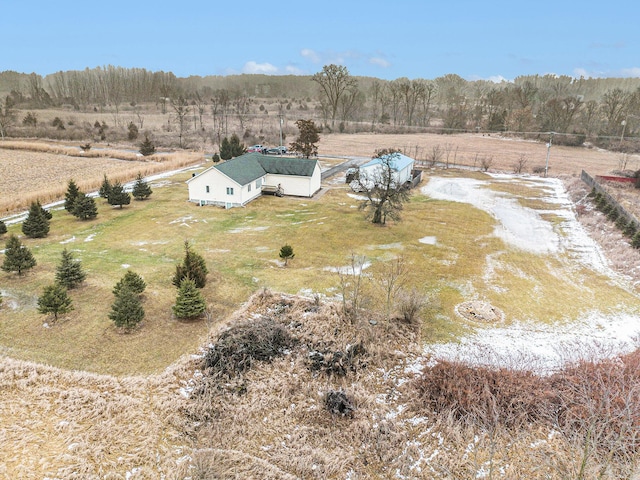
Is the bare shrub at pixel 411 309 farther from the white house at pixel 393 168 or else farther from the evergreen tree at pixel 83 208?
the evergreen tree at pixel 83 208

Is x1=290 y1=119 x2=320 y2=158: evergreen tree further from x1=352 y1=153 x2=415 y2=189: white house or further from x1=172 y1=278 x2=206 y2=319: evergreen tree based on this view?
x1=172 y1=278 x2=206 y2=319: evergreen tree

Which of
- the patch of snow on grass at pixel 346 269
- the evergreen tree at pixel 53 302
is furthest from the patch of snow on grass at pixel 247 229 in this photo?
the evergreen tree at pixel 53 302

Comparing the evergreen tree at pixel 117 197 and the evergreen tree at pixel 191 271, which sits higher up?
the evergreen tree at pixel 117 197

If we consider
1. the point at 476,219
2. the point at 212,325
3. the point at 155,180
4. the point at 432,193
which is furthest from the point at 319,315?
the point at 155,180

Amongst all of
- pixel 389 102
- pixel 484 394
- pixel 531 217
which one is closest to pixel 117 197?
pixel 484 394

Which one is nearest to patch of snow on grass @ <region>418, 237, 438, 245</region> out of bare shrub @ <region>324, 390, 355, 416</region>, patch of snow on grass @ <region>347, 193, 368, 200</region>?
patch of snow on grass @ <region>347, 193, 368, 200</region>
